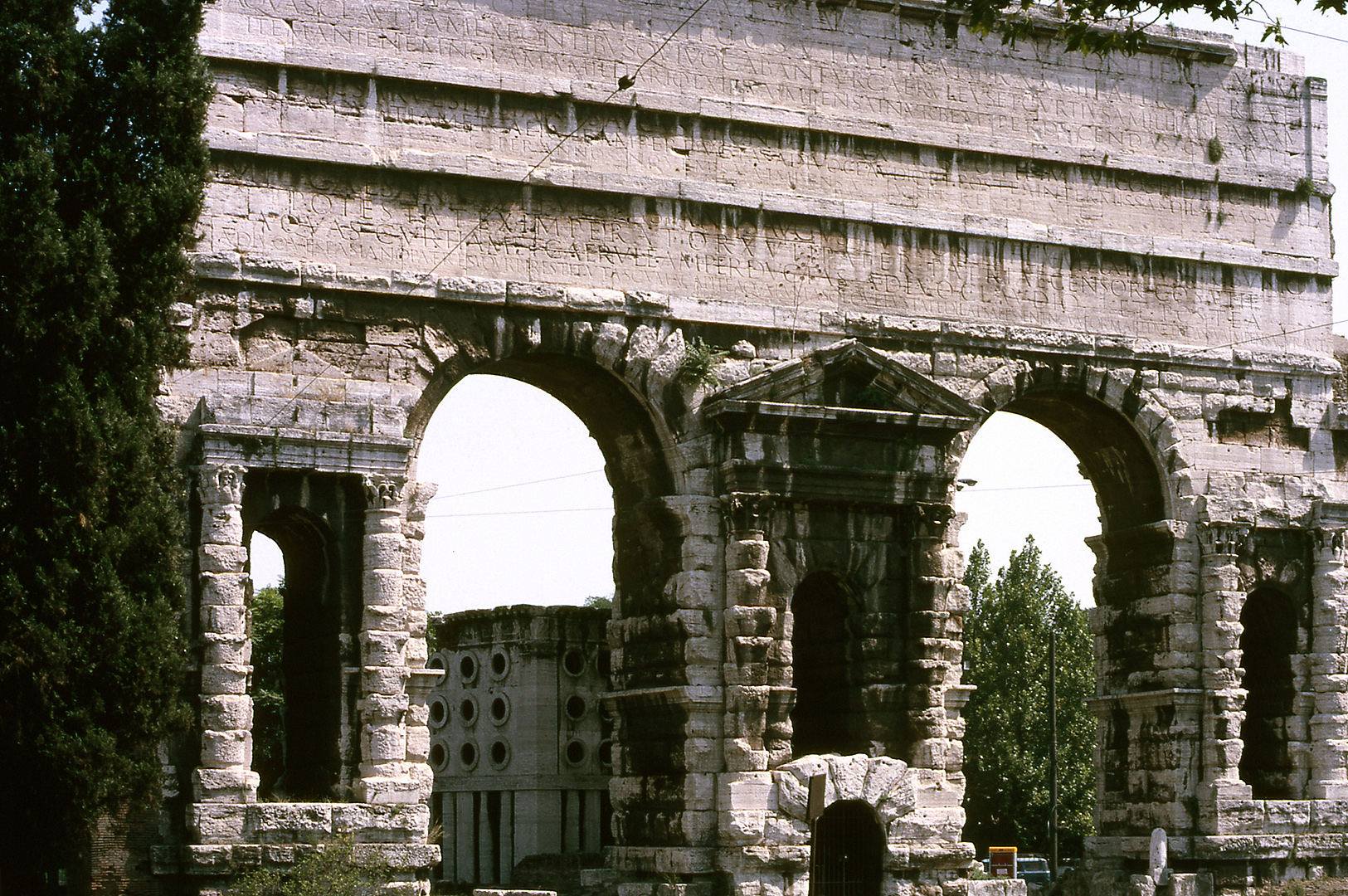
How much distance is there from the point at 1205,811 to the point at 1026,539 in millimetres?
26397

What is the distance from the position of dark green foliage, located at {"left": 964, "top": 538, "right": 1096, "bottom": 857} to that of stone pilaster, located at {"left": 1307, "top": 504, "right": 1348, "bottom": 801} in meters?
21.6

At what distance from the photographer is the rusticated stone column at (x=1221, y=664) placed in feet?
77.9

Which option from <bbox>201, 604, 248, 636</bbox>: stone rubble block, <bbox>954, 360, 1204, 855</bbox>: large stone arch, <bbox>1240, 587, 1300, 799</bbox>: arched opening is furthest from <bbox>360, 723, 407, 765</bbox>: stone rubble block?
<bbox>1240, 587, 1300, 799</bbox>: arched opening

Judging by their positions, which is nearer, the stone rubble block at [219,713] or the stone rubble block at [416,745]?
the stone rubble block at [219,713]

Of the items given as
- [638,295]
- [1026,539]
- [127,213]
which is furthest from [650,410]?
[1026,539]

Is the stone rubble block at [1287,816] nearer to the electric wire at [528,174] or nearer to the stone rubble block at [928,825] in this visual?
the stone rubble block at [928,825]

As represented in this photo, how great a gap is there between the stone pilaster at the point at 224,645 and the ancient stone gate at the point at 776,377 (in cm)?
5

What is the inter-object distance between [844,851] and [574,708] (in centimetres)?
1040

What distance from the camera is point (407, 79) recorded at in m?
21.0

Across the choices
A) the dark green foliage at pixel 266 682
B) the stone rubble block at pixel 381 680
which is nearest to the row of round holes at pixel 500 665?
the dark green foliage at pixel 266 682

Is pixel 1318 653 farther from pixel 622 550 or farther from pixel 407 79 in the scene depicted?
pixel 407 79

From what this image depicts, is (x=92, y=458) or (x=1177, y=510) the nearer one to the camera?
(x=92, y=458)

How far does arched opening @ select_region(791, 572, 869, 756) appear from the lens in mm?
22281

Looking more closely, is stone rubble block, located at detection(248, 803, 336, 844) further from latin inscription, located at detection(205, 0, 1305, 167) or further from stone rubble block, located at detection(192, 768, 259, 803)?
latin inscription, located at detection(205, 0, 1305, 167)
